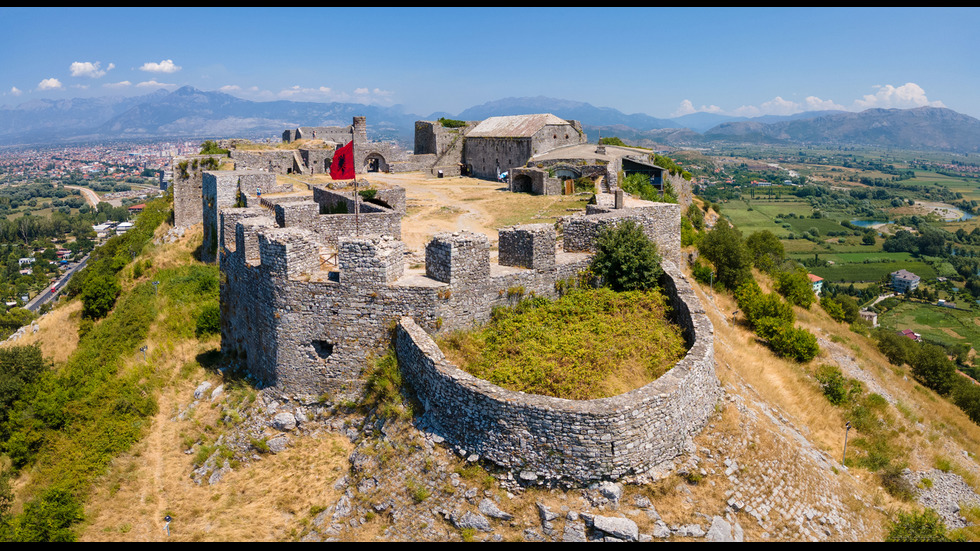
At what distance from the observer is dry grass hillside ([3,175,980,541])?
8.44 metres

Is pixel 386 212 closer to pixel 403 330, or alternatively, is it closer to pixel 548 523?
pixel 403 330

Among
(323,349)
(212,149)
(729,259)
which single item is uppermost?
(212,149)

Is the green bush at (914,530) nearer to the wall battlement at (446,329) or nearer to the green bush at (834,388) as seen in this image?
the wall battlement at (446,329)

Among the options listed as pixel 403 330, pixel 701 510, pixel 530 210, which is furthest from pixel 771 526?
pixel 530 210

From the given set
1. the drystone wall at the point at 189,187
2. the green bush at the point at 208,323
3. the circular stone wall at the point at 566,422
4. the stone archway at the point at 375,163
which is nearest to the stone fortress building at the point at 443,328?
the circular stone wall at the point at 566,422

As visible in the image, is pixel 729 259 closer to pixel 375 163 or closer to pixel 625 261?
pixel 625 261

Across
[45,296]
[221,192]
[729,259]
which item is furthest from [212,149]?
[45,296]

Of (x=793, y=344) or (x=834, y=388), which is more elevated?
(x=793, y=344)

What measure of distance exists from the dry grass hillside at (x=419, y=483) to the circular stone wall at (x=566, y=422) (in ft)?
0.98

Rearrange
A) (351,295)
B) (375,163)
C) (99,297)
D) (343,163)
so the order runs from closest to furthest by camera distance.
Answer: (351,295) < (343,163) < (99,297) < (375,163)

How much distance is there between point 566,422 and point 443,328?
3662 mm

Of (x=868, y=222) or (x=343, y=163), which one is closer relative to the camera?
(x=343, y=163)

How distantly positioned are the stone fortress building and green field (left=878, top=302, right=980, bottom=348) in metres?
73.2

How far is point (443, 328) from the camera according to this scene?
11.2 metres
